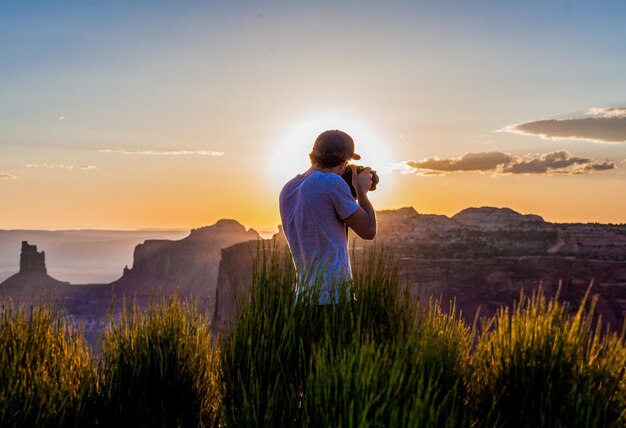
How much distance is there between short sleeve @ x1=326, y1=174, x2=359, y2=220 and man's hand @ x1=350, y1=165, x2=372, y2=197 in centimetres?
28

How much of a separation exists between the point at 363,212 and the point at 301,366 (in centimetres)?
126

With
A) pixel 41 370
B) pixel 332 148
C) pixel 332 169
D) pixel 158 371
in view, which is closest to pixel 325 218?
pixel 332 169

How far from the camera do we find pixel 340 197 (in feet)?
14.9

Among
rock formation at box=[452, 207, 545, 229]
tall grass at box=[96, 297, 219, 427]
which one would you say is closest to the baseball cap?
tall grass at box=[96, 297, 219, 427]

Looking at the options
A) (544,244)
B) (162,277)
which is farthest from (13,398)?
(162,277)

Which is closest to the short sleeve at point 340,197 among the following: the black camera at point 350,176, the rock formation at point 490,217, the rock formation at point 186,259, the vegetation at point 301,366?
the black camera at point 350,176

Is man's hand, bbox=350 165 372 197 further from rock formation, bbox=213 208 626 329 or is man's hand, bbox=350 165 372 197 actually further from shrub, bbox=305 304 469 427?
rock formation, bbox=213 208 626 329

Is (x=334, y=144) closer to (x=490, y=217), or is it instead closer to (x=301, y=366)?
(x=301, y=366)

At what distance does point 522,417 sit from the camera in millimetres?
4828

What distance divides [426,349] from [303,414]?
3.10 ft

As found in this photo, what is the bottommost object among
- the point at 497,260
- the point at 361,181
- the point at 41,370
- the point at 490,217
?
the point at 497,260

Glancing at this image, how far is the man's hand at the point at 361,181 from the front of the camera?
4.88 m

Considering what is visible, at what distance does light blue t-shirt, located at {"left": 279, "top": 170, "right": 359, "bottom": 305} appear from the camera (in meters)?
4.59

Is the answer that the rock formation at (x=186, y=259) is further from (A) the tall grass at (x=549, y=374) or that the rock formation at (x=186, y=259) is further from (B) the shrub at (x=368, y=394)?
(B) the shrub at (x=368, y=394)
